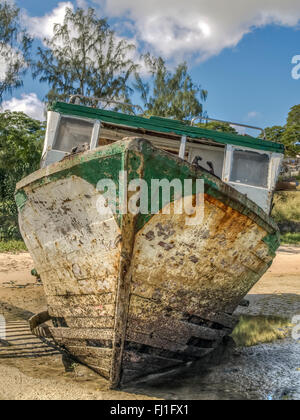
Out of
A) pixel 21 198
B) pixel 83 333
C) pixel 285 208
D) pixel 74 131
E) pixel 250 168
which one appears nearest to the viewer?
pixel 83 333

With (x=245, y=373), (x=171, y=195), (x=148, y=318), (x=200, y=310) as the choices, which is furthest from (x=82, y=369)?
(x=171, y=195)

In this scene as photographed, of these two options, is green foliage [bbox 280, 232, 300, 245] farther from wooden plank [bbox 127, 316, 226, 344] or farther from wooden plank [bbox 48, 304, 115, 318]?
wooden plank [bbox 48, 304, 115, 318]

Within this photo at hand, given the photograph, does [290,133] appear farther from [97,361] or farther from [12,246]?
[97,361]

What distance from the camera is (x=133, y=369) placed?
3.95 m

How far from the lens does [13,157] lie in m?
17.7

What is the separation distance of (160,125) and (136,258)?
254cm

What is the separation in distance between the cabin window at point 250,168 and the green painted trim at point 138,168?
69.7 inches

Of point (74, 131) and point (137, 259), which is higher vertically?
point (74, 131)

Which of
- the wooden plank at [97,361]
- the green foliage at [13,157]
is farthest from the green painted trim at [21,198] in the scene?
the green foliage at [13,157]

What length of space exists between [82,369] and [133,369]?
0.74 meters

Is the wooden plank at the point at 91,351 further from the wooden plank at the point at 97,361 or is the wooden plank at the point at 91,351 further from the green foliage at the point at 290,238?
the green foliage at the point at 290,238

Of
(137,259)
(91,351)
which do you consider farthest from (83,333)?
(137,259)

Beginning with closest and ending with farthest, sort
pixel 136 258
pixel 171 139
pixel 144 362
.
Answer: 1. pixel 136 258
2. pixel 144 362
3. pixel 171 139

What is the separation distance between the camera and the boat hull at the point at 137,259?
3.56 meters
